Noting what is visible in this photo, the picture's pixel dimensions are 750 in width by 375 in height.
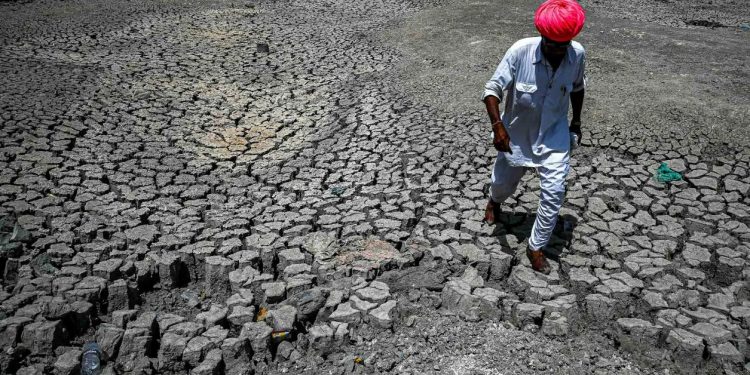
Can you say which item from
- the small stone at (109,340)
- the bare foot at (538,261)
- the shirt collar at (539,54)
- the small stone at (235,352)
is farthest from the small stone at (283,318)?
the shirt collar at (539,54)

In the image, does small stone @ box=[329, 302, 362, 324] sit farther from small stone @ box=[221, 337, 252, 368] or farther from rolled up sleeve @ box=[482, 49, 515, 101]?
rolled up sleeve @ box=[482, 49, 515, 101]

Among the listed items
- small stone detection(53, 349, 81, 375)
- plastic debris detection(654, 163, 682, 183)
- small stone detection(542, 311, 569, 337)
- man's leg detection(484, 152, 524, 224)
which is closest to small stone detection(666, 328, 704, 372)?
→ small stone detection(542, 311, 569, 337)

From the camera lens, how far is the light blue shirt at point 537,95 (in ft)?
9.09

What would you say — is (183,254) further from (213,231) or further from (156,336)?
(156,336)

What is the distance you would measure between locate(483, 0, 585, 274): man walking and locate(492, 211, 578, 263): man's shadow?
208mm

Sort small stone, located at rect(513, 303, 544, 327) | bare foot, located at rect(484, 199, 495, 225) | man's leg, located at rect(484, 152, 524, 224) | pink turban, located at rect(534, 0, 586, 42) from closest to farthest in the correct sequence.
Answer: pink turban, located at rect(534, 0, 586, 42) < small stone, located at rect(513, 303, 544, 327) < man's leg, located at rect(484, 152, 524, 224) < bare foot, located at rect(484, 199, 495, 225)

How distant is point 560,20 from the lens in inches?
101

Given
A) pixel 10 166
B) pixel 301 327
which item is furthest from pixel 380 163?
pixel 10 166

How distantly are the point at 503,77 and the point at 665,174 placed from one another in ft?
6.03

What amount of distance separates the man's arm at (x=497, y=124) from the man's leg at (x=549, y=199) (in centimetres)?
23

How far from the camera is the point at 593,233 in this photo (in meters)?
3.35

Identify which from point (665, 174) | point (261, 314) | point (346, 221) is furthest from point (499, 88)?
point (665, 174)

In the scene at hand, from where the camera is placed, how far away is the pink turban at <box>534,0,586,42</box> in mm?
2547

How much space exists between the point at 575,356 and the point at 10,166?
3.88 m
